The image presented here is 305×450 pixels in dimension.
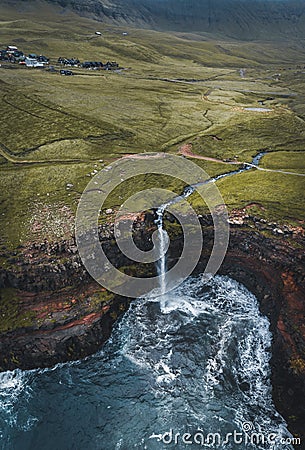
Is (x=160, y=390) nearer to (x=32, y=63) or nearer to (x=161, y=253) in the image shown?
(x=161, y=253)

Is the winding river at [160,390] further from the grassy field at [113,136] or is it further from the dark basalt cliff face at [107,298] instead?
the grassy field at [113,136]

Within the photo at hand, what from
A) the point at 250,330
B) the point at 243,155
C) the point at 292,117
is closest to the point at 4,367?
the point at 250,330

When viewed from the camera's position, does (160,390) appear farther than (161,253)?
No

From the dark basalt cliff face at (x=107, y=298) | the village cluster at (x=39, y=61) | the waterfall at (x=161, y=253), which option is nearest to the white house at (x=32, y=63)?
the village cluster at (x=39, y=61)

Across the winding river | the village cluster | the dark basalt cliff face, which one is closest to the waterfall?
the dark basalt cliff face

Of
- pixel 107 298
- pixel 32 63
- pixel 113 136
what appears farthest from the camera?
pixel 32 63

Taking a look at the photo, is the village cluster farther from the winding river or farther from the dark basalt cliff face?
the winding river

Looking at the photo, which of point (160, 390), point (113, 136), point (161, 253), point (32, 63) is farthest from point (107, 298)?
point (32, 63)

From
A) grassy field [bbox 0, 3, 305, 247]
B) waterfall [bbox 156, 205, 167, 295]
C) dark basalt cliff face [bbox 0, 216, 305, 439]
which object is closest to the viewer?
dark basalt cliff face [bbox 0, 216, 305, 439]

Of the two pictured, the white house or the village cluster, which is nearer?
the white house
